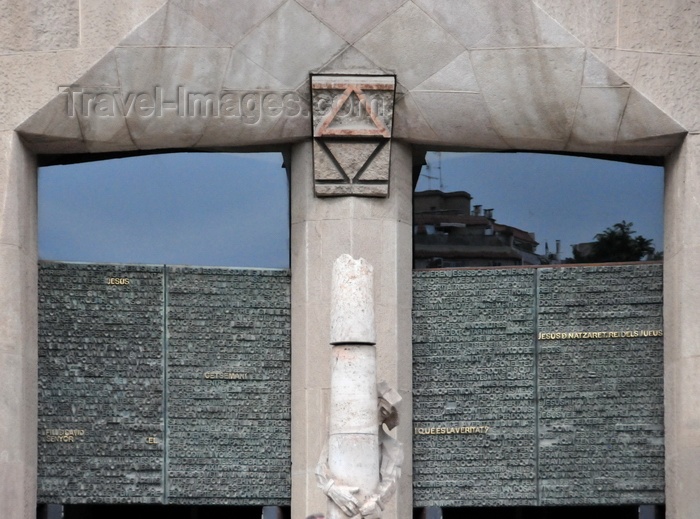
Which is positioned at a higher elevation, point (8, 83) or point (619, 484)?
point (8, 83)

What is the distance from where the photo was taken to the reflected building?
20094mm

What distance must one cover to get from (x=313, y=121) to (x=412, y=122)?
3.42 ft

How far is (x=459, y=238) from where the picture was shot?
20141mm

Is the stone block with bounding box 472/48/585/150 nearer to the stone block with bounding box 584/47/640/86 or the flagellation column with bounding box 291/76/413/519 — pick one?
the stone block with bounding box 584/47/640/86

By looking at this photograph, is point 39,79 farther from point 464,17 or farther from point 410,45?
point 464,17


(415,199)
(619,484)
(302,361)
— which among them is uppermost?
(415,199)

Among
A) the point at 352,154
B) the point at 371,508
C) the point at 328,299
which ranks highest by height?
the point at 352,154

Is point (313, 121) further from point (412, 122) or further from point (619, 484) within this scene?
point (619, 484)

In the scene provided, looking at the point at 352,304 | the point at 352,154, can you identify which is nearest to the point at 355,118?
the point at 352,154

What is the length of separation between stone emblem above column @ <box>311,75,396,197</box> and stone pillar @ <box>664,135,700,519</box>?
306 cm

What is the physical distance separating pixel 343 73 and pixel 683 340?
445 cm

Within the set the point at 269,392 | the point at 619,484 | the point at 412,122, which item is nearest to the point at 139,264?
the point at 269,392

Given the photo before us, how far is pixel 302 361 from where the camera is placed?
63.8ft

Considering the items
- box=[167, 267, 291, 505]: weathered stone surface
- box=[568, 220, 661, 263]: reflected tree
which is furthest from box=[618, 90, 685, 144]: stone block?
box=[167, 267, 291, 505]: weathered stone surface
